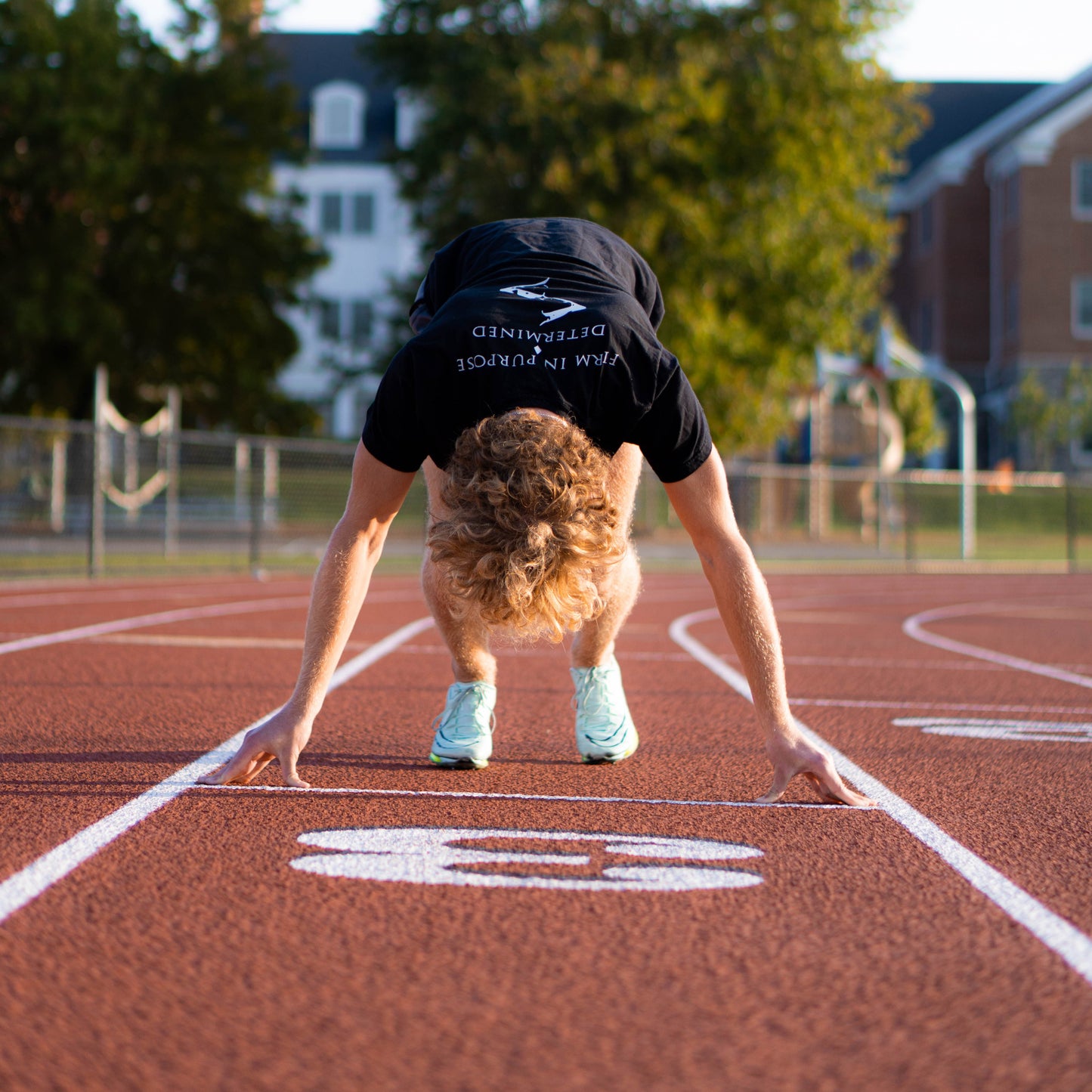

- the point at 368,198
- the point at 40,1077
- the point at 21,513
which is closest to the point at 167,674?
the point at 40,1077

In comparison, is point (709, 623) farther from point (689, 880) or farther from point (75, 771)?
point (689, 880)

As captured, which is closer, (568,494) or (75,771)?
(568,494)

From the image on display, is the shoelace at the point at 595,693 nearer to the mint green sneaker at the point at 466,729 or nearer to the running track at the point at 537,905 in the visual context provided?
the running track at the point at 537,905

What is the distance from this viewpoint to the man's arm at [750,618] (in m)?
3.83

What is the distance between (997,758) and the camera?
5.09 meters

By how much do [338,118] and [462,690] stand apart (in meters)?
46.8

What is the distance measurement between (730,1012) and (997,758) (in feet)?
9.86

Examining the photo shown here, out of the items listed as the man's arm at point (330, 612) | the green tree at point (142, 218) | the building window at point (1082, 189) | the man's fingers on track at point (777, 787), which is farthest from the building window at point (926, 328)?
the man's arm at point (330, 612)

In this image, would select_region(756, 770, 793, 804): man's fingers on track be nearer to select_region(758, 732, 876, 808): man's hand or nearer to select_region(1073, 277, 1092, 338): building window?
select_region(758, 732, 876, 808): man's hand

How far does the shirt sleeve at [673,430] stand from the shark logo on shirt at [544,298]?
28 cm

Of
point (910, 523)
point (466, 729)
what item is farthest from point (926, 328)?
point (466, 729)

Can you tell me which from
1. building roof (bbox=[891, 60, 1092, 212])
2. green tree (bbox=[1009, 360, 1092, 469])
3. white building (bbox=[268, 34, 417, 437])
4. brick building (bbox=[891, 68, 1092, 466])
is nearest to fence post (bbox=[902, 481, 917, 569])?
green tree (bbox=[1009, 360, 1092, 469])

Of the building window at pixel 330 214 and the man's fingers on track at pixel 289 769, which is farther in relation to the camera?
the building window at pixel 330 214

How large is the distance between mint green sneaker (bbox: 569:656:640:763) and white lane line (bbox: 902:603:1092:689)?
12.3ft
